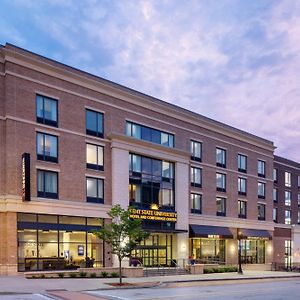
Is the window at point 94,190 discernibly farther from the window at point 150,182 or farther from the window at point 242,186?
the window at point 242,186

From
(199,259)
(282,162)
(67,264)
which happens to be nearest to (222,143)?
(199,259)

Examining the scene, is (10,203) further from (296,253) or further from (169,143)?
(296,253)

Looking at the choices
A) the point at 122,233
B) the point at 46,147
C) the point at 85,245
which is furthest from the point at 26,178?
the point at 122,233

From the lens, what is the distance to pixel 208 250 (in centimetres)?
5381

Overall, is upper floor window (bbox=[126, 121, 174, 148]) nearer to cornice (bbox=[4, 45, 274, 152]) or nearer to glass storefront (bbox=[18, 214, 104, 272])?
cornice (bbox=[4, 45, 274, 152])

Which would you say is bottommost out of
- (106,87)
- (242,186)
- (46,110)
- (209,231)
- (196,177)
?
(209,231)

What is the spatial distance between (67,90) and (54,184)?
8177 millimetres

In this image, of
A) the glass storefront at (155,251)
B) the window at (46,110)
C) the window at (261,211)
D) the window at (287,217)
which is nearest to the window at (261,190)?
the window at (261,211)

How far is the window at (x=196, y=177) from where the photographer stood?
5279 centimetres

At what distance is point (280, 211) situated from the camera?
243ft

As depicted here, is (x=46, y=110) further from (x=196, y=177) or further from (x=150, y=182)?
(x=196, y=177)

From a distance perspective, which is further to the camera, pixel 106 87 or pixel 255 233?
pixel 255 233

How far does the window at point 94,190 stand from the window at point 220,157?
1946cm

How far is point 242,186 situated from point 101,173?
25.2 meters
